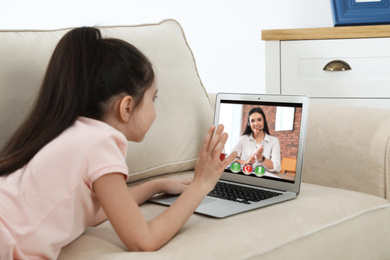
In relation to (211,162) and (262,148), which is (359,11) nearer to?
(262,148)

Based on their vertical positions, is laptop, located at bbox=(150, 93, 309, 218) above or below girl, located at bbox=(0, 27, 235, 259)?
below

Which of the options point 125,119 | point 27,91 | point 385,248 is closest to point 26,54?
point 27,91

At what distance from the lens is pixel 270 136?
3.86ft

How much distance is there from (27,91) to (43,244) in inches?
16.5

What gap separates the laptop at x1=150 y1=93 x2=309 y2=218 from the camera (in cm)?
109

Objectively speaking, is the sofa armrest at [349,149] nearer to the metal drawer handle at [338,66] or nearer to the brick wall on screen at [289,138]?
the brick wall on screen at [289,138]

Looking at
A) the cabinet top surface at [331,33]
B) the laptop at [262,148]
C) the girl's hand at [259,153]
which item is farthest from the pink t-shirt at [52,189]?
the cabinet top surface at [331,33]

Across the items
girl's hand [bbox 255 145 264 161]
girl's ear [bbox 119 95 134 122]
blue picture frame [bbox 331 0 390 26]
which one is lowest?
girl's hand [bbox 255 145 264 161]

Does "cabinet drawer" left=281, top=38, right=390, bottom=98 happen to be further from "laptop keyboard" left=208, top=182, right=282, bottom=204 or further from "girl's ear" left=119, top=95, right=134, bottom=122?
"girl's ear" left=119, top=95, right=134, bottom=122

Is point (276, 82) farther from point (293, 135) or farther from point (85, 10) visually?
point (85, 10)

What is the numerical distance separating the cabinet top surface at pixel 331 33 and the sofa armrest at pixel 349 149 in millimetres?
563

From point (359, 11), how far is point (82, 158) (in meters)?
1.47

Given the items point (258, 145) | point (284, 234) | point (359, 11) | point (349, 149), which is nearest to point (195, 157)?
point (258, 145)

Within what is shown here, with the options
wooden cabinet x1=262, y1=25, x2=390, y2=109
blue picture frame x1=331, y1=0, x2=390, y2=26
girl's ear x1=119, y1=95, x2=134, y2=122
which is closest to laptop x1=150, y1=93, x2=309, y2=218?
girl's ear x1=119, y1=95, x2=134, y2=122
